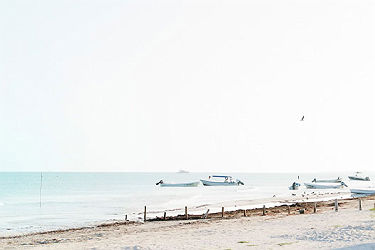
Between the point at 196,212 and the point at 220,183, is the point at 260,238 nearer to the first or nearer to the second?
the point at 196,212

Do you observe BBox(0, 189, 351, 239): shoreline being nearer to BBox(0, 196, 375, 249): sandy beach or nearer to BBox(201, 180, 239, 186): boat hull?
BBox(0, 196, 375, 249): sandy beach

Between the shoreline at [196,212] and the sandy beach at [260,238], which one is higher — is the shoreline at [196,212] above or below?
below

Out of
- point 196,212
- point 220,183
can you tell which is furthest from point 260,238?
point 220,183

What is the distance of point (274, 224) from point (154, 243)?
30.2 feet

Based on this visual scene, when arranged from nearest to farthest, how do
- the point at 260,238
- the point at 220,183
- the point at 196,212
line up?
the point at 260,238
the point at 196,212
the point at 220,183

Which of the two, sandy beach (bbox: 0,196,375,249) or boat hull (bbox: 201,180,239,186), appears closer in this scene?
sandy beach (bbox: 0,196,375,249)

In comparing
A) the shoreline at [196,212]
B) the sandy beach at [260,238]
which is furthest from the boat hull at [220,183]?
the sandy beach at [260,238]

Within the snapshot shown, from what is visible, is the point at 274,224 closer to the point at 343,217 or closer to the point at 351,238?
the point at 343,217

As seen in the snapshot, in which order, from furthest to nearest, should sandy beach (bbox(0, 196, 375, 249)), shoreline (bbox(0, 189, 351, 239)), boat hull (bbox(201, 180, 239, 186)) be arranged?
boat hull (bbox(201, 180, 239, 186))
shoreline (bbox(0, 189, 351, 239))
sandy beach (bbox(0, 196, 375, 249))

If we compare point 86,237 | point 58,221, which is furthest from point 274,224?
point 58,221

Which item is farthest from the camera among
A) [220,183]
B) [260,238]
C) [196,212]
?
[220,183]

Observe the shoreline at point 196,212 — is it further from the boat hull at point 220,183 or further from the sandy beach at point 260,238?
the boat hull at point 220,183

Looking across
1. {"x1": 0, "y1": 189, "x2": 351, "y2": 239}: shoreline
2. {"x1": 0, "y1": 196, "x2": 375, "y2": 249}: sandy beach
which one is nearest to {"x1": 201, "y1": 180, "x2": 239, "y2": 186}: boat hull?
{"x1": 0, "y1": 189, "x2": 351, "y2": 239}: shoreline

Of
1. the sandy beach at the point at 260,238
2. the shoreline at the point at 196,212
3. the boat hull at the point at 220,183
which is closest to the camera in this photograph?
the sandy beach at the point at 260,238
